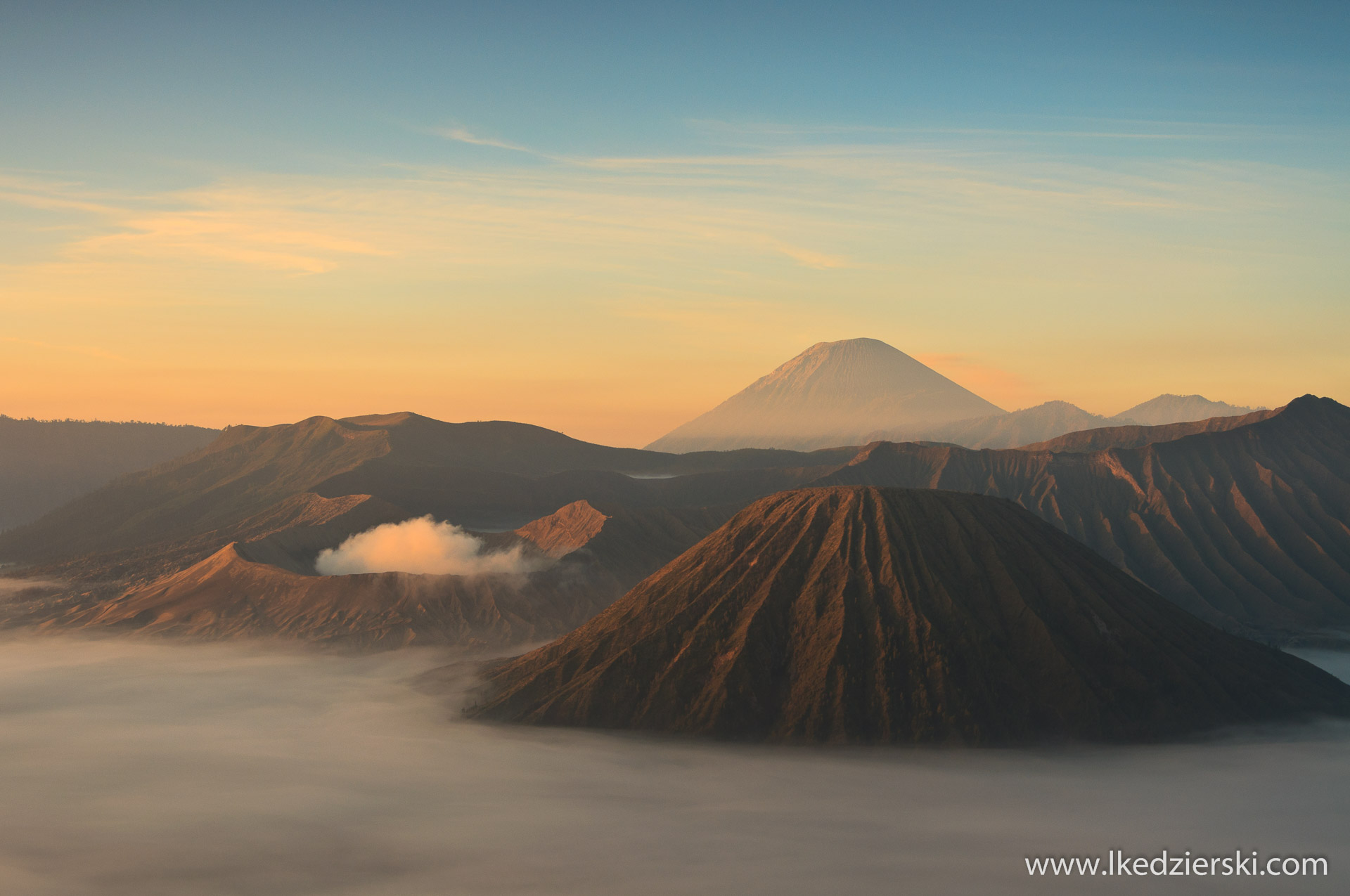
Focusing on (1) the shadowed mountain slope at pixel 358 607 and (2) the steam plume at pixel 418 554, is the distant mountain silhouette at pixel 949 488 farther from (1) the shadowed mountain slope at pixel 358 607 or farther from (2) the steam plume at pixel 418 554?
(1) the shadowed mountain slope at pixel 358 607

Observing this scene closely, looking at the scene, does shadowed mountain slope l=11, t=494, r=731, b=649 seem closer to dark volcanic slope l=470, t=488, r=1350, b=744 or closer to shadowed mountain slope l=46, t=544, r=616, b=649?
shadowed mountain slope l=46, t=544, r=616, b=649

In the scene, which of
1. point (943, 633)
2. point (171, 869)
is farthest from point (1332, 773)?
point (171, 869)

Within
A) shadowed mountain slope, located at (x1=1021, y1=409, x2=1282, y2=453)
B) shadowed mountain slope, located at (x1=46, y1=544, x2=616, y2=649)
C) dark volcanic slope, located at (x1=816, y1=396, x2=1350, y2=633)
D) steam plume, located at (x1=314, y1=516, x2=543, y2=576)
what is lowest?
shadowed mountain slope, located at (x1=46, y1=544, x2=616, y2=649)

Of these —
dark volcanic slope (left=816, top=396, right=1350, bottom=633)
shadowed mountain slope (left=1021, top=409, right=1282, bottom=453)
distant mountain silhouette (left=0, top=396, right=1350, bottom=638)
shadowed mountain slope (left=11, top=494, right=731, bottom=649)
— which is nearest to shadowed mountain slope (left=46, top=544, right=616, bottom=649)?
shadowed mountain slope (left=11, top=494, right=731, bottom=649)

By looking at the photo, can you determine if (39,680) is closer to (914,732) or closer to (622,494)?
(914,732)

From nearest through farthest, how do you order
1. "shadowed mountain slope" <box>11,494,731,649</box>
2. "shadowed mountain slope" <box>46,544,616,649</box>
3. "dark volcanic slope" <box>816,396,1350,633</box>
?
"shadowed mountain slope" <box>46,544,616,649</box> → "shadowed mountain slope" <box>11,494,731,649</box> → "dark volcanic slope" <box>816,396,1350,633</box>

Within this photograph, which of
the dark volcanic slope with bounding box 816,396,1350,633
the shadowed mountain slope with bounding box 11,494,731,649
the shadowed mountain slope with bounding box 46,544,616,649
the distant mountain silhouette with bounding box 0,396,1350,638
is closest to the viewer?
the shadowed mountain slope with bounding box 46,544,616,649

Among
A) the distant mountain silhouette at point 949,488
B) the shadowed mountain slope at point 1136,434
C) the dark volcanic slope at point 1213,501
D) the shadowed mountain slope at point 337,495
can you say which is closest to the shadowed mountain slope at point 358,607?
the distant mountain silhouette at point 949,488

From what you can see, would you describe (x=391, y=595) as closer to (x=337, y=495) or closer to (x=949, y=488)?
(x=337, y=495)

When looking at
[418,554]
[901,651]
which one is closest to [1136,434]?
[418,554]
